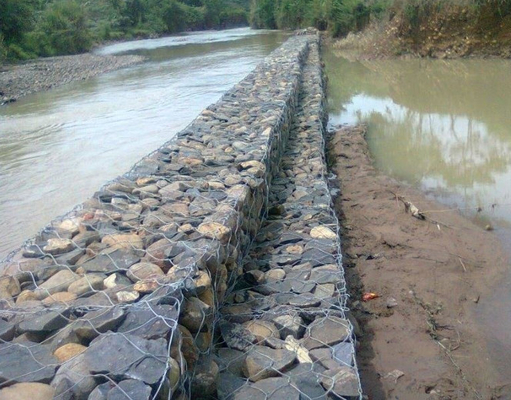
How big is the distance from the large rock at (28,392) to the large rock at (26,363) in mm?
42

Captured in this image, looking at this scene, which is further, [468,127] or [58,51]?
[58,51]

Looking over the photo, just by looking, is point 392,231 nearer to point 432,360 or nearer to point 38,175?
point 432,360

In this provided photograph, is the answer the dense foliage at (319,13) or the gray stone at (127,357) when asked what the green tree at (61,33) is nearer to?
the dense foliage at (319,13)

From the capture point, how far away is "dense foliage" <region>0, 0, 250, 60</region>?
32000mm

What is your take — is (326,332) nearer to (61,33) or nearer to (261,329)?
(261,329)

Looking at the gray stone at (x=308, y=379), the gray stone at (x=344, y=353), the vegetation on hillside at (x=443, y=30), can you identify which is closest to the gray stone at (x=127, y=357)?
the gray stone at (x=308, y=379)

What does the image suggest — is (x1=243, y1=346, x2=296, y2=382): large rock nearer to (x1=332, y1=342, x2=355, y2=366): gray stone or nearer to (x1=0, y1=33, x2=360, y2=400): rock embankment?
(x1=0, y1=33, x2=360, y2=400): rock embankment

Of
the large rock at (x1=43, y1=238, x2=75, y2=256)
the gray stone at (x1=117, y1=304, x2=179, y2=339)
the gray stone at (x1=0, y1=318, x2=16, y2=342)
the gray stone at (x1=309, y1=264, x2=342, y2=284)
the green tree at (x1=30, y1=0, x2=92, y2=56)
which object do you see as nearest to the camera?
the gray stone at (x1=117, y1=304, x2=179, y2=339)

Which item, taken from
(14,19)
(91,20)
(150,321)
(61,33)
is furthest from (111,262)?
(91,20)

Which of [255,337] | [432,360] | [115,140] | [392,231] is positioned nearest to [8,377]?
[255,337]

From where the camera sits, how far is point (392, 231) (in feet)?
17.5

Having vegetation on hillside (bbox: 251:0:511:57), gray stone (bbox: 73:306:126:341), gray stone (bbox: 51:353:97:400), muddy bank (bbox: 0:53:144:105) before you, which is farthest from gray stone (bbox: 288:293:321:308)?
vegetation on hillside (bbox: 251:0:511:57)

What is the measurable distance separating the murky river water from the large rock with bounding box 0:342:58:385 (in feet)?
12.5

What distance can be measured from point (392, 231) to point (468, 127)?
459 cm
